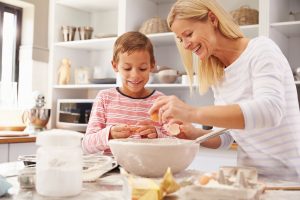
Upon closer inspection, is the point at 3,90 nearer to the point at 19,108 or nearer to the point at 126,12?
the point at 19,108

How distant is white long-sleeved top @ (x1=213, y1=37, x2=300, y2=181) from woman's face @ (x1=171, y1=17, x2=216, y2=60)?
0.35 feet

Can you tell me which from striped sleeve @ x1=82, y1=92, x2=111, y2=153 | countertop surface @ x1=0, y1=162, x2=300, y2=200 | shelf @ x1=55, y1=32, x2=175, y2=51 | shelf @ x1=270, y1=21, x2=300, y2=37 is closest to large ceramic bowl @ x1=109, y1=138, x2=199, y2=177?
countertop surface @ x1=0, y1=162, x2=300, y2=200

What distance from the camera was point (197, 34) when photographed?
128 centimetres

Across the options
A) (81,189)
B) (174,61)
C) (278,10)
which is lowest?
(81,189)

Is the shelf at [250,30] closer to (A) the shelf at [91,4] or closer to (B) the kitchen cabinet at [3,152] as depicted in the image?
(A) the shelf at [91,4]

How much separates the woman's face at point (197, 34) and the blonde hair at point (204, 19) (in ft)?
0.06

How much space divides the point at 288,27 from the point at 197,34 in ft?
4.71

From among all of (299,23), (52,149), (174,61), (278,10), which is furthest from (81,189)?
(174,61)

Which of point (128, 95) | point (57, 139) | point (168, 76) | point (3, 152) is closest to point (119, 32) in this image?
point (168, 76)

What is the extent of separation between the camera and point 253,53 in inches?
46.9

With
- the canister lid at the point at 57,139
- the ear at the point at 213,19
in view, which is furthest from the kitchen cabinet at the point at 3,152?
the canister lid at the point at 57,139

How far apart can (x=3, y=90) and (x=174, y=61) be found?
4.78 ft

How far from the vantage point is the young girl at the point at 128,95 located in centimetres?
150

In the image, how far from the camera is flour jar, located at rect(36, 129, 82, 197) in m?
0.77
